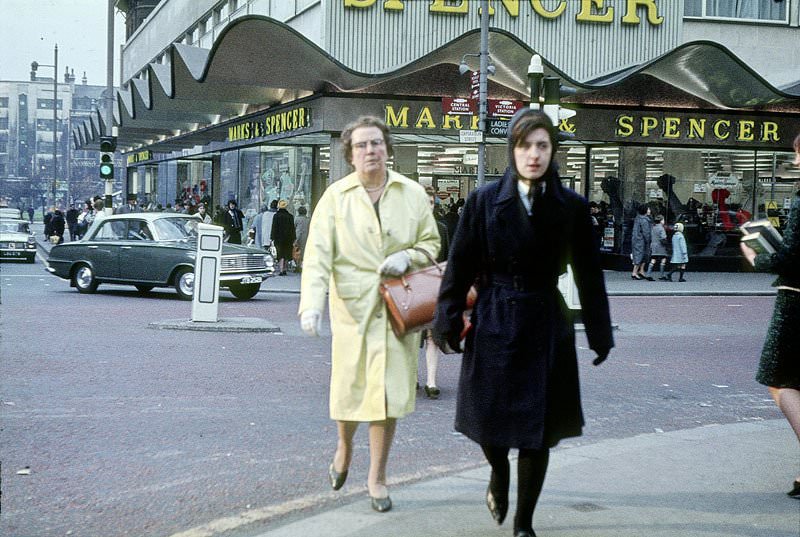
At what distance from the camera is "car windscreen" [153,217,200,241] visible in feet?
60.7

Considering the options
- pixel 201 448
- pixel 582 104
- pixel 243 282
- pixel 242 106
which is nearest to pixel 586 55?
pixel 582 104

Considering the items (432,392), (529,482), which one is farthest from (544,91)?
(529,482)

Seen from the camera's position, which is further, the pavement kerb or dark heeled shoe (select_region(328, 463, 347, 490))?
dark heeled shoe (select_region(328, 463, 347, 490))

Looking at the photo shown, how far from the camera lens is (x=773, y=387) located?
5309 mm

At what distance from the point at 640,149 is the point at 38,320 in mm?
18170

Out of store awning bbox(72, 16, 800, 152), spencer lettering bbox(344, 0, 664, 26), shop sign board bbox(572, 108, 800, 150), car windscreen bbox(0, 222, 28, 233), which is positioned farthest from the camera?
car windscreen bbox(0, 222, 28, 233)

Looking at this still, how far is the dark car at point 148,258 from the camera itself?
1798cm

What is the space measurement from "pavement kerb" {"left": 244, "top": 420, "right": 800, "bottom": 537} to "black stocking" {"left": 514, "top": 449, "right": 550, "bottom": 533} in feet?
0.59

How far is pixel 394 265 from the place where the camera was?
482 cm

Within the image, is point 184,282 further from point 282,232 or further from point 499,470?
point 499,470

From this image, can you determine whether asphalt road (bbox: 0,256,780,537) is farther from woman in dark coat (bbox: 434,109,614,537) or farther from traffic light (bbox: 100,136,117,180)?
traffic light (bbox: 100,136,117,180)

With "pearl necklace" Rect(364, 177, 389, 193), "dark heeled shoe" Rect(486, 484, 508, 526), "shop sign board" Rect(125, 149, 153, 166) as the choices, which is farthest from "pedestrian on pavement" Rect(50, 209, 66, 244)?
"dark heeled shoe" Rect(486, 484, 508, 526)

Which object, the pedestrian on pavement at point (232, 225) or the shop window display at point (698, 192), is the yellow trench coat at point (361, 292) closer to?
the pedestrian on pavement at point (232, 225)

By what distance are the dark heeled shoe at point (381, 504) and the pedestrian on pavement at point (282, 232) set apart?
19181 millimetres
